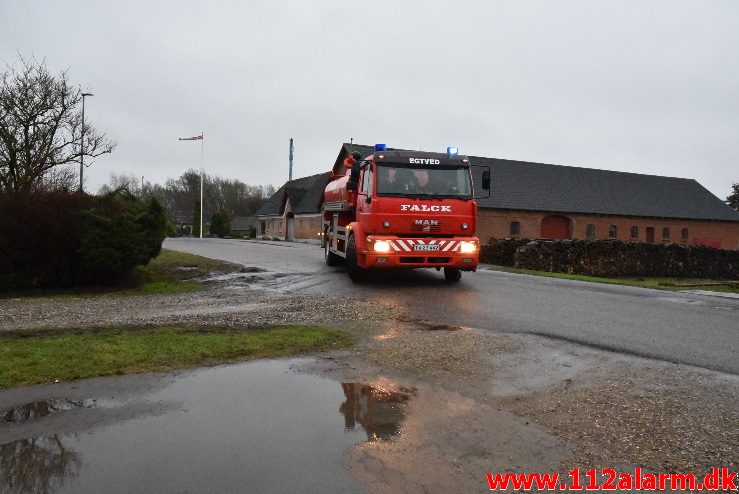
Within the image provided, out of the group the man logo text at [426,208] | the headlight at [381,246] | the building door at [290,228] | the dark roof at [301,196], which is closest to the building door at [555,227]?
the dark roof at [301,196]

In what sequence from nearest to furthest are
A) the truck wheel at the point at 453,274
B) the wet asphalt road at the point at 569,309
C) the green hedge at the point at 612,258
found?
the wet asphalt road at the point at 569,309
the truck wheel at the point at 453,274
the green hedge at the point at 612,258

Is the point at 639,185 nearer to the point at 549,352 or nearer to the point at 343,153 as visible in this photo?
the point at 343,153

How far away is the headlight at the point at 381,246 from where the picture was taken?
12.6 m

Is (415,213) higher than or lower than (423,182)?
lower

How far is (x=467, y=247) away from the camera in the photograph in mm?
13008

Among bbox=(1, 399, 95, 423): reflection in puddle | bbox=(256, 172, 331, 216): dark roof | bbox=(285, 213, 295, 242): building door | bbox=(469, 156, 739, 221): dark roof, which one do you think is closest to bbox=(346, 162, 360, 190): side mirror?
bbox=(1, 399, 95, 423): reflection in puddle

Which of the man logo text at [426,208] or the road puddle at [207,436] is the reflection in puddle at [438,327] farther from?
the man logo text at [426,208]

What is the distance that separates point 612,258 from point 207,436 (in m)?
23.9

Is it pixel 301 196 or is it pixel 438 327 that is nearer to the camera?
pixel 438 327

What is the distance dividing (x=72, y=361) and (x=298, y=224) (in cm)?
4872

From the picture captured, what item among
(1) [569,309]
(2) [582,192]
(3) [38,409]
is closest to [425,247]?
(1) [569,309]

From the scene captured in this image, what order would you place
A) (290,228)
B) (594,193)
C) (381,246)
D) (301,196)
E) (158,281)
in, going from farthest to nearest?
1. (290,228)
2. (301,196)
3. (594,193)
4. (158,281)
5. (381,246)

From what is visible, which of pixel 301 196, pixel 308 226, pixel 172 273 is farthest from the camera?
pixel 301 196

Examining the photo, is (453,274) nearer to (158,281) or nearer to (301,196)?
(158,281)
